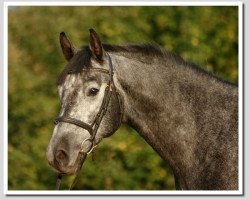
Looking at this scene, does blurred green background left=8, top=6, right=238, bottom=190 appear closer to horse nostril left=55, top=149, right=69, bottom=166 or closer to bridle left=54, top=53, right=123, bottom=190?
bridle left=54, top=53, right=123, bottom=190

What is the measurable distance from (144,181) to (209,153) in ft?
16.3

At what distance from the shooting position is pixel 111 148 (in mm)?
9172

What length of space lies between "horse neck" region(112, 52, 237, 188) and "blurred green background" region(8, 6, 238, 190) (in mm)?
4173

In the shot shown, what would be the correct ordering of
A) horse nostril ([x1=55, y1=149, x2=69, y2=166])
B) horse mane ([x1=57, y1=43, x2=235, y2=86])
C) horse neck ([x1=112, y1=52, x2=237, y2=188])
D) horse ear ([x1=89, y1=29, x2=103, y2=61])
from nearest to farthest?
horse nostril ([x1=55, y1=149, x2=69, y2=166])
horse ear ([x1=89, y1=29, x2=103, y2=61])
horse neck ([x1=112, y1=52, x2=237, y2=188])
horse mane ([x1=57, y1=43, x2=235, y2=86])

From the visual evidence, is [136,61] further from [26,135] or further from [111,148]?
[26,135]

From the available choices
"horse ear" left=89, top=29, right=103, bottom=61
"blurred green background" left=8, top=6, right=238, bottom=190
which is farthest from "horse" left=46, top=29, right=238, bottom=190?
"blurred green background" left=8, top=6, right=238, bottom=190

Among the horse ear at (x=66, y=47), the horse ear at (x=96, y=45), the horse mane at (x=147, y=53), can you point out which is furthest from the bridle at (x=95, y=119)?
the horse ear at (x=66, y=47)

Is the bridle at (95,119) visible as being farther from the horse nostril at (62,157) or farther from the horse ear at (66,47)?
the horse ear at (66,47)

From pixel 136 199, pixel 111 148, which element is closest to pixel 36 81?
pixel 111 148

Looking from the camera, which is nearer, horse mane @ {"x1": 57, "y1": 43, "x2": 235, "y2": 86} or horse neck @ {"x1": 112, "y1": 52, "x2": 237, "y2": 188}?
horse neck @ {"x1": 112, "y1": 52, "x2": 237, "y2": 188}

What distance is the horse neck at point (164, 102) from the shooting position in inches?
174

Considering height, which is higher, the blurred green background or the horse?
the horse

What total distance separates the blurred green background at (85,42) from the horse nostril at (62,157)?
189 inches

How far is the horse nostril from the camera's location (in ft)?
13.7
